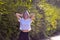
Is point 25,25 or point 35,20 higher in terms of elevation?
point 25,25

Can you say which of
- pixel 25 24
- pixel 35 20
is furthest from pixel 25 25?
pixel 35 20

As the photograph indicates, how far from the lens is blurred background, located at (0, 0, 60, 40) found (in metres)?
10.0

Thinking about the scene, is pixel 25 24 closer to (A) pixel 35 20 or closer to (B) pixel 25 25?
(B) pixel 25 25

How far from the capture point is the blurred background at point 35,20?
1000cm

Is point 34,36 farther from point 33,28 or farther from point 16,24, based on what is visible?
point 16,24

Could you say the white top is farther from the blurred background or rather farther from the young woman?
the blurred background

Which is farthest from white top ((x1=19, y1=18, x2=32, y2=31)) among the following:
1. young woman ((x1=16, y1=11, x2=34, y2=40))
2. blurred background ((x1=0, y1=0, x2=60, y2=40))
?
blurred background ((x1=0, y1=0, x2=60, y2=40))

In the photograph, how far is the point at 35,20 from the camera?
1143 cm

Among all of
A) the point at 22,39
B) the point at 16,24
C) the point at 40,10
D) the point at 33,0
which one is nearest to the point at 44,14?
the point at 40,10

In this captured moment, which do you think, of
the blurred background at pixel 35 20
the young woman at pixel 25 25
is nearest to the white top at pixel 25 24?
the young woman at pixel 25 25

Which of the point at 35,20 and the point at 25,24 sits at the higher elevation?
the point at 25,24

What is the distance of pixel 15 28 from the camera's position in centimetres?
1038

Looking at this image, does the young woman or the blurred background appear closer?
the young woman

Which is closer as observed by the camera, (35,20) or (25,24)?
(25,24)
